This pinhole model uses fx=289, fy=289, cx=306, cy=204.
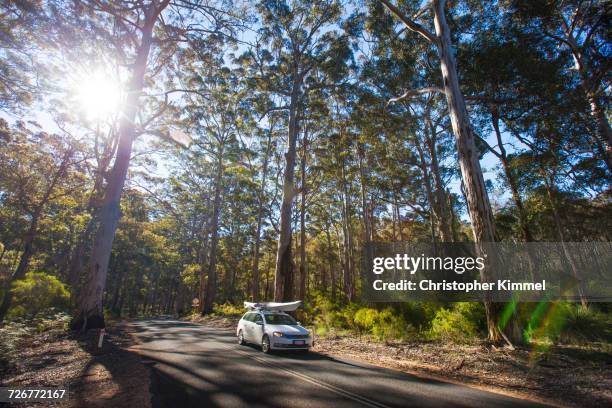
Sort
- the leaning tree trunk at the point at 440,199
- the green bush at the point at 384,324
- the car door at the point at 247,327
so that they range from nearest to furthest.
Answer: the car door at the point at 247,327
the green bush at the point at 384,324
the leaning tree trunk at the point at 440,199

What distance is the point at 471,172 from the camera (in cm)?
905

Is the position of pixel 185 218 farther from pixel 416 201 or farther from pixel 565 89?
pixel 565 89

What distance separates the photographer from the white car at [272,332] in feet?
29.5

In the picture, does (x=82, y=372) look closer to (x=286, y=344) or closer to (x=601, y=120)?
(x=286, y=344)

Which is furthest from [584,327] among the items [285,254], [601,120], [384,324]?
[285,254]

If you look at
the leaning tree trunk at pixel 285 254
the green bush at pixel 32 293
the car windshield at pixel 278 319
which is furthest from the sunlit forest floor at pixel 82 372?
the leaning tree trunk at pixel 285 254

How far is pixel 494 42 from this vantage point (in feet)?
44.3

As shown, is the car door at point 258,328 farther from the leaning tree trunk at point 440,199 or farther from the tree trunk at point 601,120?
the tree trunk at point 601,120

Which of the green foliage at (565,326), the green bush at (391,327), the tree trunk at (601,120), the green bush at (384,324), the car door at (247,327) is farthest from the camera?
Result: the tree trunk at (601,120)

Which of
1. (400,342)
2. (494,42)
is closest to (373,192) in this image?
(494,42)

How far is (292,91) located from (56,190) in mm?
17681

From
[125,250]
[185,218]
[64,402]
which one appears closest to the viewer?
[64,402]

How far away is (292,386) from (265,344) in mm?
3972

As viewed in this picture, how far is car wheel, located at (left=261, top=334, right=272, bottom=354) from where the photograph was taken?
916cm
